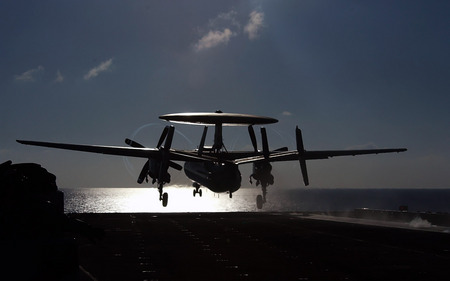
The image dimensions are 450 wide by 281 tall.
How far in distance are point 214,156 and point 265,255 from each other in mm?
25198

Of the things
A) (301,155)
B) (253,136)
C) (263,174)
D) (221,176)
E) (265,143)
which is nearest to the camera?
(221,176)

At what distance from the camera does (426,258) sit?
28.1 metres

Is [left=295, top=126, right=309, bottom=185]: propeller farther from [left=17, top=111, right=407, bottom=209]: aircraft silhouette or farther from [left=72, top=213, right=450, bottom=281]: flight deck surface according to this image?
[left=72, top=213, right=450, bottom=281]: flight deck surface

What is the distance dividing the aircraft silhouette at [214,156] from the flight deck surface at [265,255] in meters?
6.49

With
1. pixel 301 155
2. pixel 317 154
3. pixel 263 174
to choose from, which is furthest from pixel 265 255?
pixel 317 154

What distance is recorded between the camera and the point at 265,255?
29.3 metres

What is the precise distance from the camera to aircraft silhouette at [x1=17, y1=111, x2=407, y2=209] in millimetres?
49969

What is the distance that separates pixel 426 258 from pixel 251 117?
27422 mm

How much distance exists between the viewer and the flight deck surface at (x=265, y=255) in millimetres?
22906

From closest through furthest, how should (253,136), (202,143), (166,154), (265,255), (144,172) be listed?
(265,255) → (166,154) → (202,143) → (144,172) → (253,136)

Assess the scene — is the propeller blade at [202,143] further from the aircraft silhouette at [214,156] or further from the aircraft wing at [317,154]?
the aircraft wing at [317,154]

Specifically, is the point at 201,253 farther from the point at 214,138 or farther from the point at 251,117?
the point at 214,138

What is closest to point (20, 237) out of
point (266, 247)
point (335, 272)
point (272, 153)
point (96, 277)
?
point (96, 277)

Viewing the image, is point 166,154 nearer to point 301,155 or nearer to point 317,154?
point 301,155
